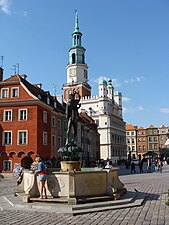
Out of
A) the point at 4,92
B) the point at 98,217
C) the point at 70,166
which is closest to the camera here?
the point at 98,217

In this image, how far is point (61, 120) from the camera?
144 feet

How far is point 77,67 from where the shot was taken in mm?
94750

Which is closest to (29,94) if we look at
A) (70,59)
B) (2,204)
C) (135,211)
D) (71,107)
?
(71,107)

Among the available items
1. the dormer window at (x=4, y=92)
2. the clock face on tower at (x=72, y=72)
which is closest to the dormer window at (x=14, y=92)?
the dormer window at (x=4, y=92)

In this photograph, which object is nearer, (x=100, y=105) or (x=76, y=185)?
(x=76, y=185)

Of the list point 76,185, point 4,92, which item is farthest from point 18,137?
point 76,185

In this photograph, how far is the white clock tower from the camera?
94.1 m

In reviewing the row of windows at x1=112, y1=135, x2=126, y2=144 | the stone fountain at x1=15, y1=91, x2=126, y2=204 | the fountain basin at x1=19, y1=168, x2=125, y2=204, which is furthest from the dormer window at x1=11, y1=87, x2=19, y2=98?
the row of windows at x1=112, y1=135, x2=126, y2=144

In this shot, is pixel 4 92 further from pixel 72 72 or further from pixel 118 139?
pixel 118 139

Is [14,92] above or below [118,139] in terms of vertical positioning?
above

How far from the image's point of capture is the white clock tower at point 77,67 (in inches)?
3703

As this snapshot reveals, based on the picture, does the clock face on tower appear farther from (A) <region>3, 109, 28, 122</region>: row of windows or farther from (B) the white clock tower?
(A) <region>3, 109, 28, 122</region>: row of windows

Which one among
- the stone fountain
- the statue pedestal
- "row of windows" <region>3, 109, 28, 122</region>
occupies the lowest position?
the stone fountain

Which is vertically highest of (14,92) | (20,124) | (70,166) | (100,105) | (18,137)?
(100,105)
